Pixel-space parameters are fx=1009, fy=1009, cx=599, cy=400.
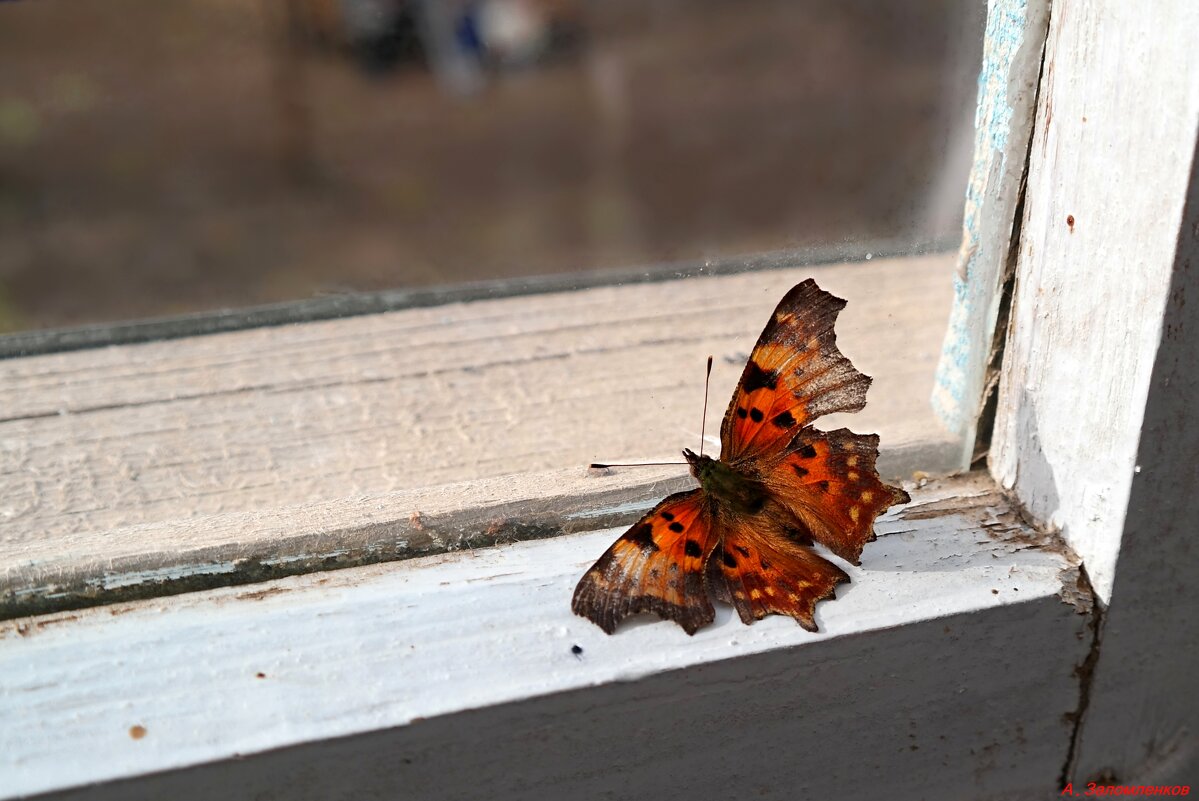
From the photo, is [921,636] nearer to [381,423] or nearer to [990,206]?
[990,206]

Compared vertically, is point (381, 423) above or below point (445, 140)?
above

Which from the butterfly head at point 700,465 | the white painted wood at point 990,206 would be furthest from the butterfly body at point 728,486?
the white painted wood at point 990,206

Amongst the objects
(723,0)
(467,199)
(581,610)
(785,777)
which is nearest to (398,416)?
(581,610)

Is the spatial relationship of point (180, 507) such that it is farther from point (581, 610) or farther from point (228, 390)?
point (581, 610)

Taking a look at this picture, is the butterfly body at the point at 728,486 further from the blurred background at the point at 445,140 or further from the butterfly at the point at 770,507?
the blurred background at the point at 445,140

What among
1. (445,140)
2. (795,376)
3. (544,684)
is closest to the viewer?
(544,684)

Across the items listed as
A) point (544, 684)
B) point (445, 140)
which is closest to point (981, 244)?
point (544, 684)
